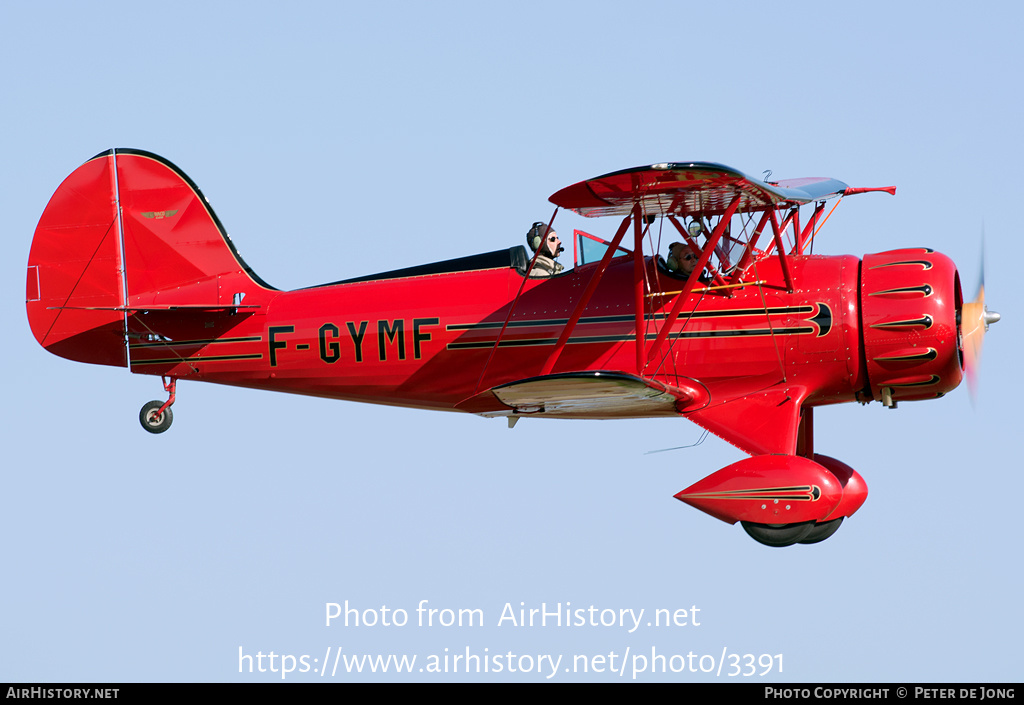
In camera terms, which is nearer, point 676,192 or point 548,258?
point 676,192

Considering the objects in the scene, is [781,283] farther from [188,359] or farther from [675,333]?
[188,359]

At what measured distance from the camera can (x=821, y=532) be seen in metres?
14.9

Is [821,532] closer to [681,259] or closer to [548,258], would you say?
[681,259]

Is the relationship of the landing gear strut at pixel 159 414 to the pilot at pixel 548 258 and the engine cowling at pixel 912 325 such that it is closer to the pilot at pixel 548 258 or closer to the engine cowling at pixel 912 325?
the pilot at pixel 548 258

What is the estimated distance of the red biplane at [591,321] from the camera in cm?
1388

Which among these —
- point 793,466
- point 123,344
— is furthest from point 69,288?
point 793,466

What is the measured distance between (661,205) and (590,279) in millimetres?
1129

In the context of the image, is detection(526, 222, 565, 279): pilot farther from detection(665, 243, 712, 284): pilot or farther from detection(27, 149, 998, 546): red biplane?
detection(665, 243, 712, 284): pilot

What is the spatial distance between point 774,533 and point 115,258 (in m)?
7.36

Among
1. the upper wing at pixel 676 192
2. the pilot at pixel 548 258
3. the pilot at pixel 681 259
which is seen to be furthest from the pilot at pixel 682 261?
the pilot at pixel 548 258

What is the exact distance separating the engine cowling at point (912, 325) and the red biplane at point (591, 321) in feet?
0.06

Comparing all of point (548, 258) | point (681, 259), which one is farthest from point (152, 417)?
point (681, 259)

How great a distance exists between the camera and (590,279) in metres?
15.0

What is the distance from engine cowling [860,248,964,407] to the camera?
14.1 m
